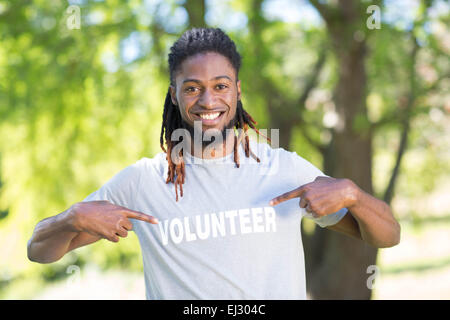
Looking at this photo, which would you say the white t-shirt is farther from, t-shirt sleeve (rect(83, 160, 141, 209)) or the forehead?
the forehead

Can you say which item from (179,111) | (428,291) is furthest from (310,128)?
(179,111)

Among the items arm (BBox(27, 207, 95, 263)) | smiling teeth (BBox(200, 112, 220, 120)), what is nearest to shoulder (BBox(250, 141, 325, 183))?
smiling teeth (BBox(200, 112, 220, 120))

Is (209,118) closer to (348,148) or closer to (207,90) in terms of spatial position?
(207,90)

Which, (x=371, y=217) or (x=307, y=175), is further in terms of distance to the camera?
(x=307, y=175)

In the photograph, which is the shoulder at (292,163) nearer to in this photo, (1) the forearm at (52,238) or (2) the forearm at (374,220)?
(2) the forearm at (374,220)

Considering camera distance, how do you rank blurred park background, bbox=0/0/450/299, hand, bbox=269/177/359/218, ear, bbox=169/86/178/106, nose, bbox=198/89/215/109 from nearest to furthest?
hand, bbox=269/177/359/218, nose, bbox=198/89/215/109, ear, bbox=169/86/178/106, blurred park background, bbox=0/0/450/299

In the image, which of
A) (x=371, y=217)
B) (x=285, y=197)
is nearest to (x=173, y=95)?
(x=285, y=197)

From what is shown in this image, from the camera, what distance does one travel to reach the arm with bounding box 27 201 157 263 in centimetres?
191

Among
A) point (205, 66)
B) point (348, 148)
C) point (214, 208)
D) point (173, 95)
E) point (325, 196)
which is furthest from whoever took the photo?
point (348, 148)

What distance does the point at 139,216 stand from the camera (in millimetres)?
1939

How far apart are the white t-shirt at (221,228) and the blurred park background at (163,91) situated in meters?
3.37

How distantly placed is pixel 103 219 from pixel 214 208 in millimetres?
414

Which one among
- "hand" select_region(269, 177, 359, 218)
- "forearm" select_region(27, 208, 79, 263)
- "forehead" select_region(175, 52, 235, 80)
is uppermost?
"forehead" select_region(175, 52, 235, 80)
